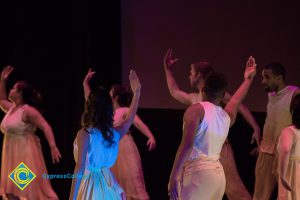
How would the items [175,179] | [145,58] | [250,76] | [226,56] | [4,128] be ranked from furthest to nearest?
1. [145,58]
2. [226,56]
3. [4,128]
4. [250,76]
5. [175,179]

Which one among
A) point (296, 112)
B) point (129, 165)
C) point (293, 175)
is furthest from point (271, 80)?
point (129, 165)

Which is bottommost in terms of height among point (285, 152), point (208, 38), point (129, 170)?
point (129, 170)

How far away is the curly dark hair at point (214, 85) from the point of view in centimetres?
401

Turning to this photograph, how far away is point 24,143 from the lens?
663 cm

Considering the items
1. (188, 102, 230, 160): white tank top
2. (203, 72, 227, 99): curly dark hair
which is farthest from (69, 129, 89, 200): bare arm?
(203, 72, 227, 99): curly dark hair

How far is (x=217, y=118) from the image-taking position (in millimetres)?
4012

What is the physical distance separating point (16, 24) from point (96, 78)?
1327 millimetres

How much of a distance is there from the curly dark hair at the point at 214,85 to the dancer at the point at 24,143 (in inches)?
114

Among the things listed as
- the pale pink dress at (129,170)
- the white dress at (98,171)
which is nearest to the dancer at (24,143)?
the pale pink dress at (129,170)

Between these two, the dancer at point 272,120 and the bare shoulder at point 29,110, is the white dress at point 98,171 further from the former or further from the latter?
the bare shoulder at point 29,110

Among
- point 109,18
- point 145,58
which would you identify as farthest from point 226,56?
point 109,18

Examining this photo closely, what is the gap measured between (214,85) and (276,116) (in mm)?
2124

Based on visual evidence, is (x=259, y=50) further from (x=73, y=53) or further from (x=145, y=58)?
(x=73, y=53)

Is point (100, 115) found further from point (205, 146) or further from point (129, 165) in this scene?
point (129, 165)
